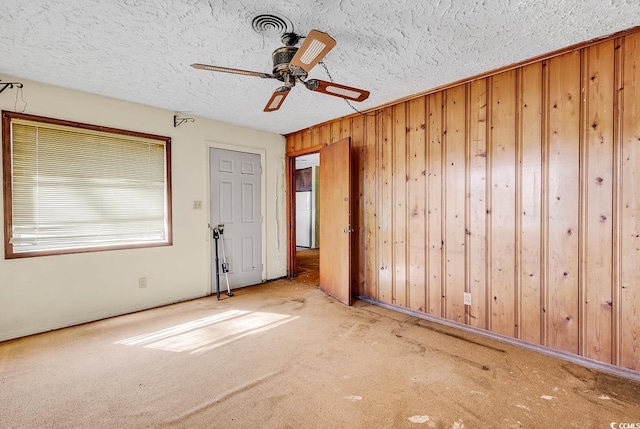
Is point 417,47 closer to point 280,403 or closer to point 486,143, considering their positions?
point 486,143

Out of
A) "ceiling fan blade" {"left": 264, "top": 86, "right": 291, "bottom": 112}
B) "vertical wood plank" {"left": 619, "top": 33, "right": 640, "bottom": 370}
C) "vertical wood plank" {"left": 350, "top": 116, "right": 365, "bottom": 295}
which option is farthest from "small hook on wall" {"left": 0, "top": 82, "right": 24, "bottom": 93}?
"vertical wood plank" {"left": 619, "top": 33, "right": 640, "bottom": 370}

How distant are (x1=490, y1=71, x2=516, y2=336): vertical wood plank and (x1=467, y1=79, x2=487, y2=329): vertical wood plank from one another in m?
0.07

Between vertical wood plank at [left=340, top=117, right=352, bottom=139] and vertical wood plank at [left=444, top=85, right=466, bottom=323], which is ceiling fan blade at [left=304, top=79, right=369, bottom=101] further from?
vertical wood plank at [left=340, top=117, right=352, bottom=139]

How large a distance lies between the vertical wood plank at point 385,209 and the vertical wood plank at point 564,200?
1.50 meters

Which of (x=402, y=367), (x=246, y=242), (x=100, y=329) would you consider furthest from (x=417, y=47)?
(x=100, y=329)

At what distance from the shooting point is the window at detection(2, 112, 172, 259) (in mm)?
2736

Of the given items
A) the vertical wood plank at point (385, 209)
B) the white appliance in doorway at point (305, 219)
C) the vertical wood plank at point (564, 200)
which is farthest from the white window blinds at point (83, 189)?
the white appliance in doorway at point (305, 219)

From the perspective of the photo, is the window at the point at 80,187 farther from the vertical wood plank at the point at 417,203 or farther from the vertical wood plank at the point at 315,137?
the vertical wood plank at the point at 417,203

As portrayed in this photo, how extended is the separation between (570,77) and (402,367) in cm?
254

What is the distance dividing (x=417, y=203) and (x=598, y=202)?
1443 mm

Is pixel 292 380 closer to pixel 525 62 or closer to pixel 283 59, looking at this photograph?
pixel 283 59

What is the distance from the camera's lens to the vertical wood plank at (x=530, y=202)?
2.44m

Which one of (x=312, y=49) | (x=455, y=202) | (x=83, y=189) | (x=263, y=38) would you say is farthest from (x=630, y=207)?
(x=83, y=189)

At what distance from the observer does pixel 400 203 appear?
11.2ft
